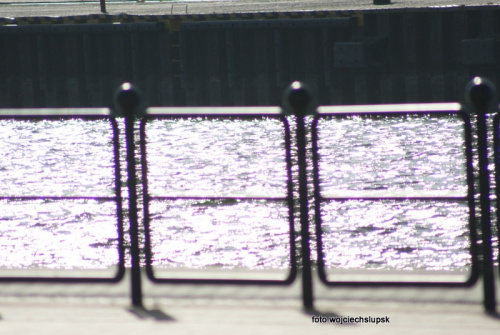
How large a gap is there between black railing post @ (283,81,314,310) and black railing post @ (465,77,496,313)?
83cm

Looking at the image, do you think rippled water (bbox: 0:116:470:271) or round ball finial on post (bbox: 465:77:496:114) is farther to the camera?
rippled water (bbox: 0:116:470:271)

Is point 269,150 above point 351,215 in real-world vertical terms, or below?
above

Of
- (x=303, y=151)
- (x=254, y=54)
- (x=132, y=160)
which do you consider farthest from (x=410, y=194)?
(x=254, y=54)

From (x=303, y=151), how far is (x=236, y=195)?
23.0 inches

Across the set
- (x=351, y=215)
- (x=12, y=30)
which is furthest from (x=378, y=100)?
(x=351, y=215)

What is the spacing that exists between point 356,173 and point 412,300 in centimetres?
1726

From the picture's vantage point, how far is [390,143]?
29938 mm

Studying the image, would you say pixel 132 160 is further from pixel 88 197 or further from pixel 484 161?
pixel 484 161

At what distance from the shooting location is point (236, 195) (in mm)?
6207

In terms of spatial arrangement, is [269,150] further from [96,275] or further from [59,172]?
[96,275]

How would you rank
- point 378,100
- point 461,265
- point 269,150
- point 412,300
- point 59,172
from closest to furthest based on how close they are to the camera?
1. point 412,300
2. point 461,265
3. point 59,172
4. point 269,150
5. point 378,100

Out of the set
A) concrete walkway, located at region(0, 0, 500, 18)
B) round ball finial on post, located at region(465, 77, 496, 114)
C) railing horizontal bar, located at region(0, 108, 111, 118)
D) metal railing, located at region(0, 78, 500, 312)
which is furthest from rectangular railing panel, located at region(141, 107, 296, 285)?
concrete walkway, located at region(0, 0, 500, 18)

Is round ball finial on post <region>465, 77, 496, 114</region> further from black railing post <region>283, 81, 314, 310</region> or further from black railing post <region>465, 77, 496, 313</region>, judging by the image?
black railing post <region>283, 81, 314, 310</region>

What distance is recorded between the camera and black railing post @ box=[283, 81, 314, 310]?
568 centimetres
